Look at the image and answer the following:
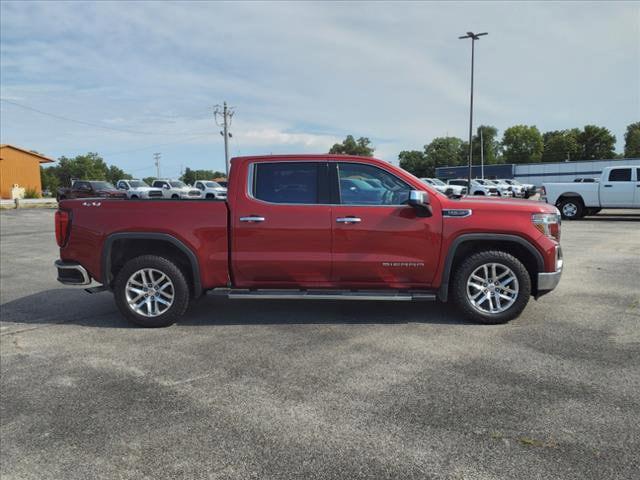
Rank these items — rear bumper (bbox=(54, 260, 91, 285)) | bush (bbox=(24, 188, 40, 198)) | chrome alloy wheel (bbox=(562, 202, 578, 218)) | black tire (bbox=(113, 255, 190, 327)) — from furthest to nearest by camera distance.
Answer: bush (bbox=(24, 188, 40, 198)) < chrome alloy wheel (bbox=(562, 202, 578, 218)) < rear bumper (bbox=(54, 260, 91, 285)) < black tire (bbox=(113, 255, 190, 327))

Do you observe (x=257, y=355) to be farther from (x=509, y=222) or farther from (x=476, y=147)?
(x=476, y=147)

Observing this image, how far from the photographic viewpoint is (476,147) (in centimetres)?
12188

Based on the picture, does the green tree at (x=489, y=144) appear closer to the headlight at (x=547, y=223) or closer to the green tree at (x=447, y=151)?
the green tree at (x=447, y=151)

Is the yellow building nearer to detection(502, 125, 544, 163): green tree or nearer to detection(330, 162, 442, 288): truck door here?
detection(330, 162, 442, 288): truck door

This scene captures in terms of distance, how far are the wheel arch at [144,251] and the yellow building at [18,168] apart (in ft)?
171

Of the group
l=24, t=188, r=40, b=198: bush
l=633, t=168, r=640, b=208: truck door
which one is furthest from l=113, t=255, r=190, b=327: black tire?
l=24, t=188, r=40, b=198: bush

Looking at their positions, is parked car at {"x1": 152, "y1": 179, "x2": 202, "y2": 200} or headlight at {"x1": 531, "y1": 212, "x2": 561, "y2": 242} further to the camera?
parked car at {"x1": 152, "y1": 179, "x2": 202, "y2": 200}

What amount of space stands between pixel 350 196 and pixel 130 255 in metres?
2.57

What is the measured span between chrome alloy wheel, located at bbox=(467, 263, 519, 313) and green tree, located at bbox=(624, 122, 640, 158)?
388ft

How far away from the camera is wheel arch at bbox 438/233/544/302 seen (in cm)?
530

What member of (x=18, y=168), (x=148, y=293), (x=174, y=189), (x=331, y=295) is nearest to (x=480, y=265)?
(x=331, y=295)

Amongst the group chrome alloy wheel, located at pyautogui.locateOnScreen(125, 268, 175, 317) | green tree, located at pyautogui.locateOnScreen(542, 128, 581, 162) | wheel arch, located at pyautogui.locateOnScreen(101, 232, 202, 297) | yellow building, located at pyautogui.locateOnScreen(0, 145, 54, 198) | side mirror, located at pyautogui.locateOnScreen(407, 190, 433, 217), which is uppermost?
green tree, located at pyautogui.locateOnScreen(542, 128, 581, 162)

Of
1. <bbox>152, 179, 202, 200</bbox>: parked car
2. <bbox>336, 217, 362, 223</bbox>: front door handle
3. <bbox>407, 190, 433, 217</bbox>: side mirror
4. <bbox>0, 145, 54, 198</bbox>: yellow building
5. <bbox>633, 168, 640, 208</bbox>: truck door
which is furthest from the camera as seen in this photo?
<bbox>0, 145, 54, 198</bbox>: yellow building

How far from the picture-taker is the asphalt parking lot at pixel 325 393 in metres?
2.86
